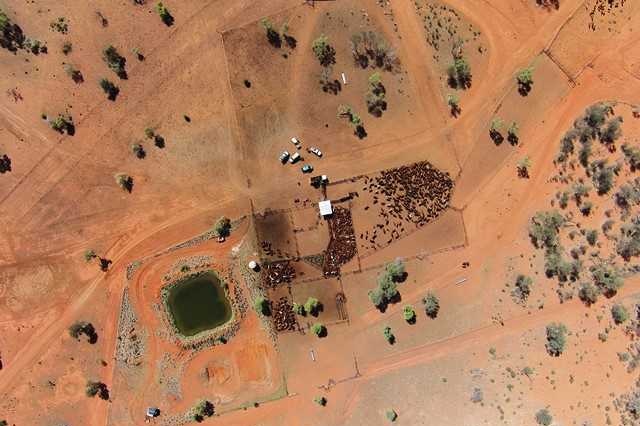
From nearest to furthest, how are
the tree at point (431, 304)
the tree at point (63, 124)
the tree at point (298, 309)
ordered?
the tree at point (63, 124) < the tree at point (431, 304) < the tree at point (298, 309)

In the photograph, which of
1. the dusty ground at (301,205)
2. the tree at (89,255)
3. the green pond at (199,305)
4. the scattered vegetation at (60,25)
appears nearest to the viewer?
the scattered vegetation at (60,25)

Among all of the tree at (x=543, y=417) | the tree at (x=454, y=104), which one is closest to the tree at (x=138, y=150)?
the tree at (x=454, y=104)

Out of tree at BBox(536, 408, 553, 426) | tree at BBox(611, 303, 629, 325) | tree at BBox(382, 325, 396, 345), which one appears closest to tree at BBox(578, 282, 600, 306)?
tree at BBox(611, 303, 629, 325)

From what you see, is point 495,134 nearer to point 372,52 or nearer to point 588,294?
point 372,52

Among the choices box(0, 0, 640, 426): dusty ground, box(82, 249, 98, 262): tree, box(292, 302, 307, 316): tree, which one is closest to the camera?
box(0, 0, 640, 426): dusty ground

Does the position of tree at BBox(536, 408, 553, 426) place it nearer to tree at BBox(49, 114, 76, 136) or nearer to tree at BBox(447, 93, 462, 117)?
tree at BBox(447, 93, 462, 117)

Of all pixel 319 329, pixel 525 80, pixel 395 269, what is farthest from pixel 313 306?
pixel 525 80

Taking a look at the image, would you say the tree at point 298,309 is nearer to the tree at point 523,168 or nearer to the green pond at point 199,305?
the green pond at point 199,305
